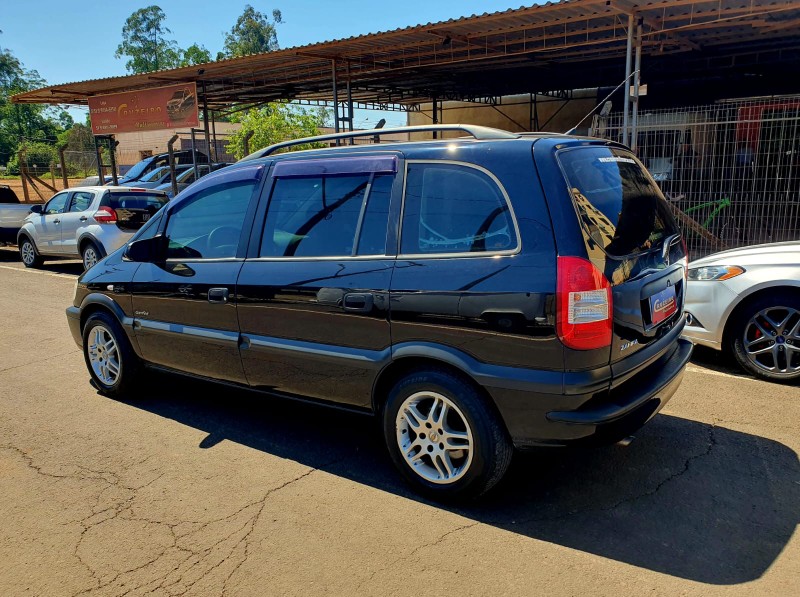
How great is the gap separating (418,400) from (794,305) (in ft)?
10.8

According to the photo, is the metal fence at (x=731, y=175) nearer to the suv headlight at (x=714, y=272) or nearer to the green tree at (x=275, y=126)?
the suv headlight at (x=714, y=272)

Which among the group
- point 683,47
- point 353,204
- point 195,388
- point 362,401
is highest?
point 683,47

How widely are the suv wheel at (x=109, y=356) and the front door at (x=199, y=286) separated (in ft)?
0.73

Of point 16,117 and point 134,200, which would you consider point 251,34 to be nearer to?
point 16,117

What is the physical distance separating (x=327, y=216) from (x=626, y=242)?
66.5 inches

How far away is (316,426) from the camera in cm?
446

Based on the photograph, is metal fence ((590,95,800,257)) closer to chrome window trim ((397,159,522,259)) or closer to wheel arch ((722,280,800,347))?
wheel arch ((722,280,800,347))

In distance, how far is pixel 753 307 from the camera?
4.98m

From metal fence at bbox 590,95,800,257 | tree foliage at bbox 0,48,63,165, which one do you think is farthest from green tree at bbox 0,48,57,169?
metal fence at bbox 590,95,800,257

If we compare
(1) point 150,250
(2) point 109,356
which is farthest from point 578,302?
Result: (2) point 109,356

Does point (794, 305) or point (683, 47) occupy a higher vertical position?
point (683, 47)

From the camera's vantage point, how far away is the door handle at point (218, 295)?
413cm

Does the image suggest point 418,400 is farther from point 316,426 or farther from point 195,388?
point 195,388

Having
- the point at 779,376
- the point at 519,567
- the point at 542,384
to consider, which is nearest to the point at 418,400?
the point at 542,384
